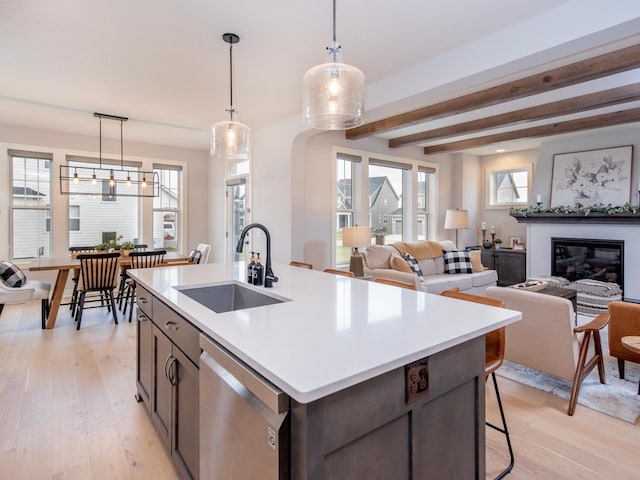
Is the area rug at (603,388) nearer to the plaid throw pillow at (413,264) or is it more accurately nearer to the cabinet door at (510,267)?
the plaid throw pillow at (413,264)

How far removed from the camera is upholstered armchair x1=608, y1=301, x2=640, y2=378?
8.38ft

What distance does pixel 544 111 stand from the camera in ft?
13.9

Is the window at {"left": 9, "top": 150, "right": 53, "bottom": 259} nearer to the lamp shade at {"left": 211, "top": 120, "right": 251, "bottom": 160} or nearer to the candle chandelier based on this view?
the candle chandelier

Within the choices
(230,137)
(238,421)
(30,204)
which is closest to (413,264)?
(230,137)

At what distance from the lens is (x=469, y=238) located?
756 centimetres

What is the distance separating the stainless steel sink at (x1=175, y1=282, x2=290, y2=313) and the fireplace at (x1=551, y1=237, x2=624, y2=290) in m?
5.78

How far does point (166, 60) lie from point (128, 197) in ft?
12.5

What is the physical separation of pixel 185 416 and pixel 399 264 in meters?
3.63

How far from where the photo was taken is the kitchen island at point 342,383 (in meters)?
0.90

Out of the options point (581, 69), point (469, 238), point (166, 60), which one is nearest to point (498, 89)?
point (581, 69)

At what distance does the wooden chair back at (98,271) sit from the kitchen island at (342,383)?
9.62ft

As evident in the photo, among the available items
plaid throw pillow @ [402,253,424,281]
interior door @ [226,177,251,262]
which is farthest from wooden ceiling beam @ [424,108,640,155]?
interior door @ [226,177,251,262]

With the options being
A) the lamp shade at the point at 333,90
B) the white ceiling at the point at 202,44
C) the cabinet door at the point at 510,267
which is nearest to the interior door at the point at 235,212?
the white ceiling at the point at 202,44

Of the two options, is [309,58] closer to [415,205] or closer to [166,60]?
[166,60]
